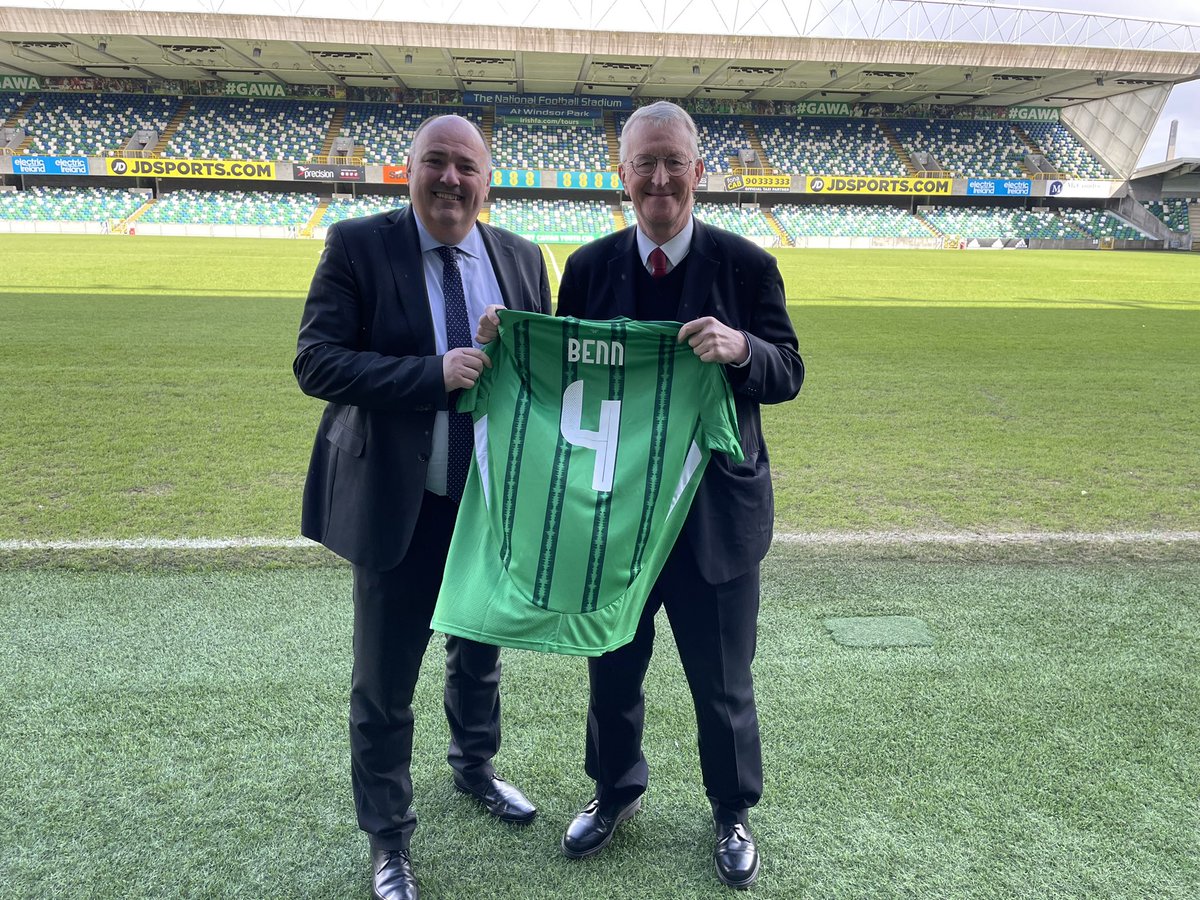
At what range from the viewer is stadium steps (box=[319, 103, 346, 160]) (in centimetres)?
4047

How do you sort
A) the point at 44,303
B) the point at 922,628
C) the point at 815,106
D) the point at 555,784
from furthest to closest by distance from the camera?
the point at 815,106 → the point at 44,303 → the point at 922,628 → the point at 555,784

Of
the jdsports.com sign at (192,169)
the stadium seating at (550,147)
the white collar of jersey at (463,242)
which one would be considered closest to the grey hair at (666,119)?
the white collar of jersey at (463,242)

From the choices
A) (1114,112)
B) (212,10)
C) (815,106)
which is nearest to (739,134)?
(815,106)

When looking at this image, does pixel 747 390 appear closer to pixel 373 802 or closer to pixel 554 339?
pixel 554 339

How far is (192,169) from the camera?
37750 millimetres

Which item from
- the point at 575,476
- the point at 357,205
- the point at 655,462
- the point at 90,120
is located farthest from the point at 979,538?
the point at 90,120

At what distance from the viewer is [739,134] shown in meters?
43.7

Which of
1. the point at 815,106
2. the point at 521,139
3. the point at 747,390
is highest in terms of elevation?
the point at 815,106

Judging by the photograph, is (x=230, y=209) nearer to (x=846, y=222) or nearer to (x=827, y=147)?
(x=846, y=222)

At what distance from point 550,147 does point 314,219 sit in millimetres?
12265

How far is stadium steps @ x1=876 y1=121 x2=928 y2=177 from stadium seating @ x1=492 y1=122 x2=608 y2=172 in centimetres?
1496

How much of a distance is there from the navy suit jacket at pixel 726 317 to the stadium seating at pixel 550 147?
130 feet

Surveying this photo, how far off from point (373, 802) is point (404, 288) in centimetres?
128

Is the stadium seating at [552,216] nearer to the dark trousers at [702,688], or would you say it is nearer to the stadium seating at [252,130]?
the stadium seating at [252,130]
